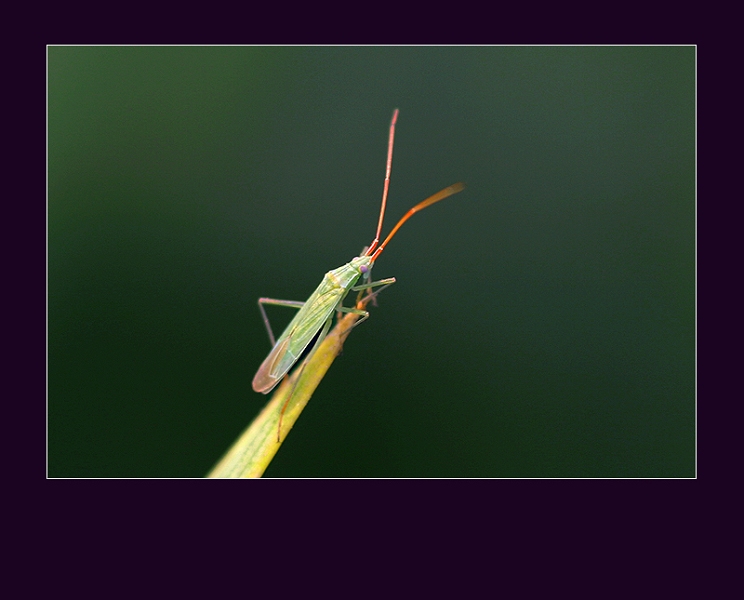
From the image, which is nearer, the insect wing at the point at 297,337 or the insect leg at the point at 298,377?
the insect leg at the point at 298,377

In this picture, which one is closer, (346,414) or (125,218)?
(346,414)

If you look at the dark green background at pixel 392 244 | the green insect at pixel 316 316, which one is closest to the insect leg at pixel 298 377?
the green insect at pixel 316 316

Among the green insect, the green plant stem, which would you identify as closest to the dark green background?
the green insect

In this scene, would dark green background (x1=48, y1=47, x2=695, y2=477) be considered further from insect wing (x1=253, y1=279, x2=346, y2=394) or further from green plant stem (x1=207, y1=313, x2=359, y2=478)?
green plant stem (x1=207, y1=313, x2=359, y2=478)

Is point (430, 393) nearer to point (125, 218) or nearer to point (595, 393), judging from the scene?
point (595, 393)

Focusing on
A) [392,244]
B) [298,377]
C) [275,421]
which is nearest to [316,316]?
[298,377]

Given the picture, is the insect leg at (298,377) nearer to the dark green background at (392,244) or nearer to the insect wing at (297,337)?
the insect wing at (297,337)

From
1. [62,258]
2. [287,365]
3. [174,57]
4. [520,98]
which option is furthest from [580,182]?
[62,258]

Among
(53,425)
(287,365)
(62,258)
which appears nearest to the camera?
(287,365)
